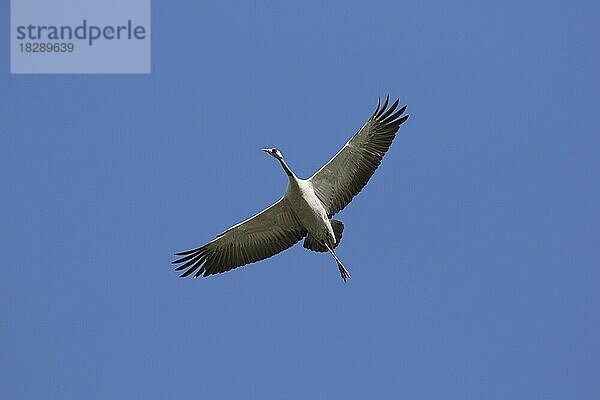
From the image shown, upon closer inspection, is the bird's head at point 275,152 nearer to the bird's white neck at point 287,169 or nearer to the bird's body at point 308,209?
the bird's white neck at point 287,169

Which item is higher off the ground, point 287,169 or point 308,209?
point 287,169

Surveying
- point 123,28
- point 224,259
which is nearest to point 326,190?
point 224,259

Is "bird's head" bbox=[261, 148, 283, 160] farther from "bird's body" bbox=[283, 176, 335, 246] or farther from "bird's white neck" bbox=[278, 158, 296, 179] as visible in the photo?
"bird's body" bbox=[283, 176, 335, 246]

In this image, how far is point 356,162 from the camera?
29297 mm

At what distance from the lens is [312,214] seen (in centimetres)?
2855

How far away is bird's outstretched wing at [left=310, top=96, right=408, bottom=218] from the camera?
1146 inches

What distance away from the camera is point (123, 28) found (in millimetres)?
34688

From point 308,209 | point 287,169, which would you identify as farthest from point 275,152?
point 308,209

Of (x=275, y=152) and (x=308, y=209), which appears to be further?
(x=308, y=209)

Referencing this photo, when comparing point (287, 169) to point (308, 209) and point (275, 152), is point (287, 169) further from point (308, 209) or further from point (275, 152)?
point (308, 209)

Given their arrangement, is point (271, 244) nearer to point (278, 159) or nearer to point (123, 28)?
point (278, 159)

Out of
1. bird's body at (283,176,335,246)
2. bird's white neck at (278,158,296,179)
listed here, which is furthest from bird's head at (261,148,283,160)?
bird's body at (283,176,335,246)

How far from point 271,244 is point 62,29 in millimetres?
9364

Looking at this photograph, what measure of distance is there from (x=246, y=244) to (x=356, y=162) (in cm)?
313
